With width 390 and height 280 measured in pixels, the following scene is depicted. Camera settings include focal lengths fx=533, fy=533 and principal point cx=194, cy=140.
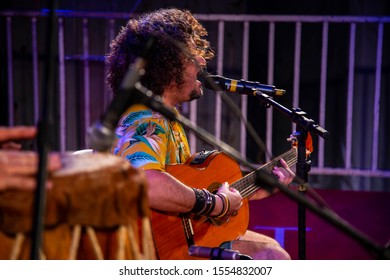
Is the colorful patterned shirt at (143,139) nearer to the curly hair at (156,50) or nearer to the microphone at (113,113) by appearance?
the curly hair at (156,50)

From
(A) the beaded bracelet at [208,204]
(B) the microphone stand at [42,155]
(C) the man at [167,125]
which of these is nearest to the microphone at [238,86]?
(C) the man at [167,125]

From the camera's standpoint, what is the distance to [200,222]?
2.73m

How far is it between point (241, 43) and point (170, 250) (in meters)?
3.25

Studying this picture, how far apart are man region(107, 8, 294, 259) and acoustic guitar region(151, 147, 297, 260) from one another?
0.03m

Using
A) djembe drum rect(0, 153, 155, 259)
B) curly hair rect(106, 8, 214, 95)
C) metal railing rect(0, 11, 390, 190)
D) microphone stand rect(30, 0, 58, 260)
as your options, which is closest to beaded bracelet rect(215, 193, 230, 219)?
curly hair rect(106, 8, 214, 95)

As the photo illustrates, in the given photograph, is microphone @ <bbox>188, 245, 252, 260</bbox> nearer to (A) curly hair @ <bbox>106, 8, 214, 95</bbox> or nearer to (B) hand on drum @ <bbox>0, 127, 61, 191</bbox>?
(A) curly hair @ <bbox>106, 8, 214, 95</bbox>

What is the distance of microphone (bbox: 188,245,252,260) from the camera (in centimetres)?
236

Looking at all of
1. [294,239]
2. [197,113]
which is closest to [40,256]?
[294,239]

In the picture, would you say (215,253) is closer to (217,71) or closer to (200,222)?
(200,222)

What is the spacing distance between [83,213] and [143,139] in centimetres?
97

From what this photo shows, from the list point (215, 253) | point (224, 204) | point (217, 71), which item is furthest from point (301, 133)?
point (217, 71)

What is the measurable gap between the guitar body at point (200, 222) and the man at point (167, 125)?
0.03m

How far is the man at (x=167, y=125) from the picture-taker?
2.45 metres
